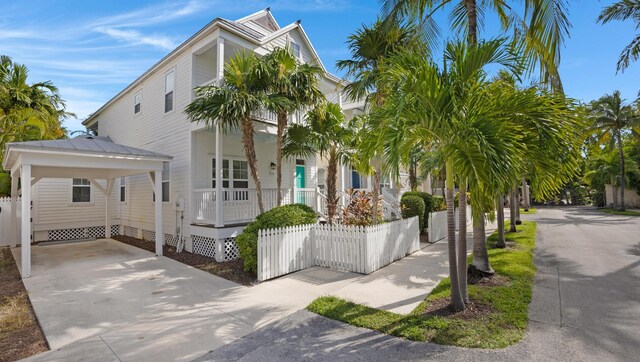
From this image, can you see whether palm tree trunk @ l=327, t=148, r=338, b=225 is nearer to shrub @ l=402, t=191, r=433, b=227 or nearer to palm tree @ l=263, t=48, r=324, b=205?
palm tree @ l=263, t=48, r=324, b=205

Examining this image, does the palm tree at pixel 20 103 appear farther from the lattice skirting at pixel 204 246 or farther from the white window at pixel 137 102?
the lattice skirting at pixel 204 246

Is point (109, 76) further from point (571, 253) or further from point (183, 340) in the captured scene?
point (571, 253)

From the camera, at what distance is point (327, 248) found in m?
8.32

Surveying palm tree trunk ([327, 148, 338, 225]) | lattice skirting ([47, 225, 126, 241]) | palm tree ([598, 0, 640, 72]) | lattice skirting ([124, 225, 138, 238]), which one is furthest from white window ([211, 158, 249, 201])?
palm tree ([598, 0, 640, 72])

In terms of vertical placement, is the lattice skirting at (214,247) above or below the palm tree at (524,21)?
below

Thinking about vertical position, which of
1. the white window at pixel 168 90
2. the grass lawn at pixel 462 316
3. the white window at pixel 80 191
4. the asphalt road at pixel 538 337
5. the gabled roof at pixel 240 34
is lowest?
the asphalt road at pixel 538 337

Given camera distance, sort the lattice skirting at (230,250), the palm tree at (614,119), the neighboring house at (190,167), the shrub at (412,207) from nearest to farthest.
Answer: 1. the lattice skirting at (230,250)
2. the neighboring house at (190,167)
3. the shrub at (412,207)
4. the palm tree at (614,119)

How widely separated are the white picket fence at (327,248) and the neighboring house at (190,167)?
288cm

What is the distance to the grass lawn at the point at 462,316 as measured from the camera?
4160 millimetres

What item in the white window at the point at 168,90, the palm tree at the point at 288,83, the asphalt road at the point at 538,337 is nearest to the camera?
the asphalt road at the point at 538,337

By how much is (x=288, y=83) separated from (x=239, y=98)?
167 centimetres

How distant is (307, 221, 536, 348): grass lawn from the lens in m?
4.16

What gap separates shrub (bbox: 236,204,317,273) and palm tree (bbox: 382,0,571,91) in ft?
19.2

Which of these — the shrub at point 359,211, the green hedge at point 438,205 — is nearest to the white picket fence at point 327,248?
the shrub at point 359,211
